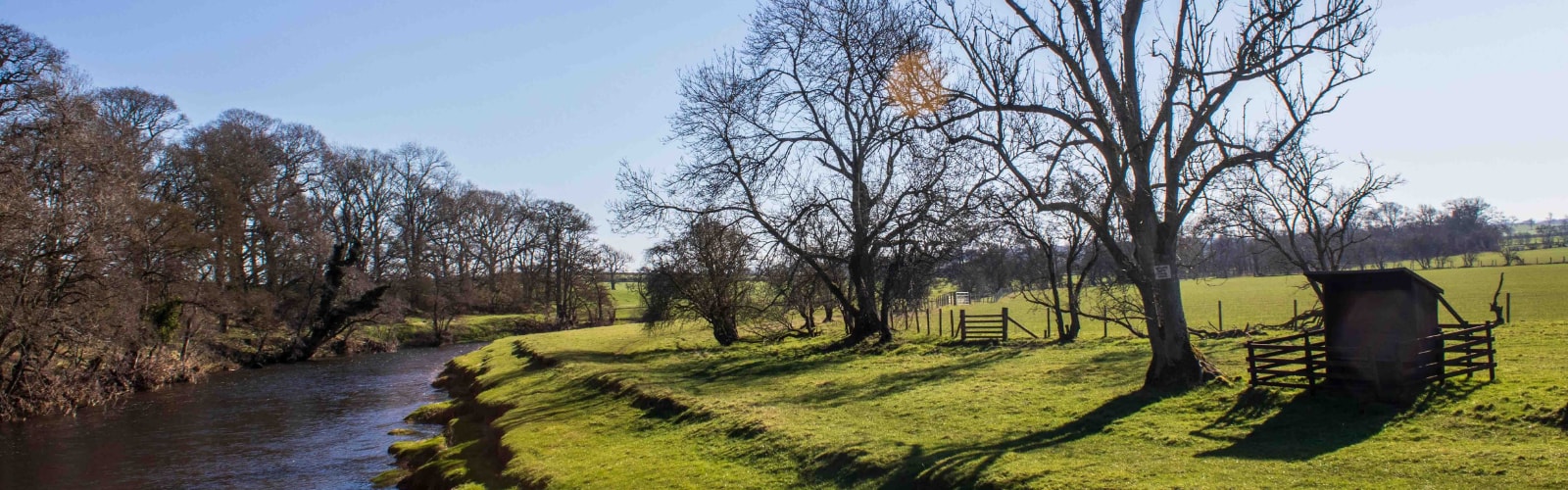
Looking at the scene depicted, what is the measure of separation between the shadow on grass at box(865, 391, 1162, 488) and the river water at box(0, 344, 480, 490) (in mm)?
11957

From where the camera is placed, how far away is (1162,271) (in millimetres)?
16266

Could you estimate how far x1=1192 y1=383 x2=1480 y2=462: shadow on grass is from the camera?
1111cm

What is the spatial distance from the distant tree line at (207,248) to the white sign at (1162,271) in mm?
28312

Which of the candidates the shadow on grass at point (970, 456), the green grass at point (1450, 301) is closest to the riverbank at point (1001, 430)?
the shadow on grass at point (970, 456)

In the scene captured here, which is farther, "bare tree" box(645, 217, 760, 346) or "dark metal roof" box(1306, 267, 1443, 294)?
"bare tree" box(645, 217, 760, 346)

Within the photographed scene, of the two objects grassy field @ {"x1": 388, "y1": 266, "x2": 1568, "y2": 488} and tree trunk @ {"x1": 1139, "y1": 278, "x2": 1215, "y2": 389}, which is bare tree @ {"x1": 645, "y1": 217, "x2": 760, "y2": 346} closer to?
grassy field @ {"x1": 388, "y1": 266, "x2": 1568, "y2": 488}

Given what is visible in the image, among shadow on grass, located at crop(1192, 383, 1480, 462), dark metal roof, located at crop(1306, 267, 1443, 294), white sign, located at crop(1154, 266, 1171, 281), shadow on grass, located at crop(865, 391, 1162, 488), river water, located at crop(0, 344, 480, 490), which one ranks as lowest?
river water, located at crop(0, 344, 480, 490)

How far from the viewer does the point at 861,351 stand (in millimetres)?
30719

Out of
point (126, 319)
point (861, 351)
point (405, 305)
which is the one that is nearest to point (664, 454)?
point (861, 351)

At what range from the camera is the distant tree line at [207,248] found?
26203 millimetres

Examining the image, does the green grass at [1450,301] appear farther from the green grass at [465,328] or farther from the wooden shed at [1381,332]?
the green grass at [465,328]

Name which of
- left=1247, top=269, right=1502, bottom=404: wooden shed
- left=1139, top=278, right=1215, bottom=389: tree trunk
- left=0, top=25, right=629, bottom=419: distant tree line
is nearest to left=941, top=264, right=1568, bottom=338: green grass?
left=1139, top=278, right=1215, bottom=389: tree trunk

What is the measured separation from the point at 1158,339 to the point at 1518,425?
19.1ft

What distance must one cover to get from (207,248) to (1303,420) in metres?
42.7
